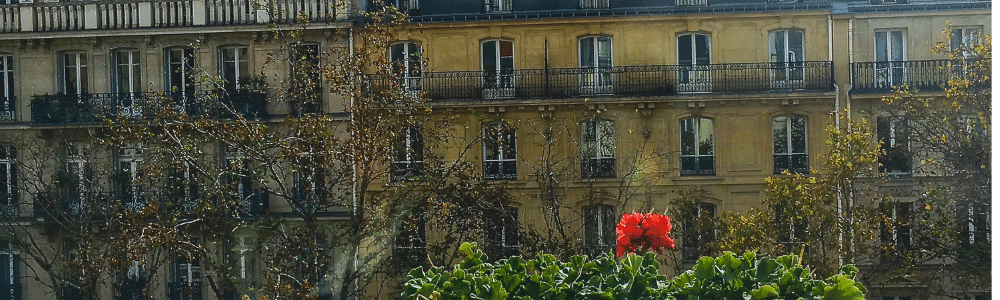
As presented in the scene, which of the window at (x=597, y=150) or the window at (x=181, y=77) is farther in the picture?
the window at (x=181, y=77)

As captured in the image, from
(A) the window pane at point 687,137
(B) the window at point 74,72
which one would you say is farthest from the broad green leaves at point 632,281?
(B) the window at point 74,72

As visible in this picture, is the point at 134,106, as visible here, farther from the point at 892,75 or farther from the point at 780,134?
the point at 892,75

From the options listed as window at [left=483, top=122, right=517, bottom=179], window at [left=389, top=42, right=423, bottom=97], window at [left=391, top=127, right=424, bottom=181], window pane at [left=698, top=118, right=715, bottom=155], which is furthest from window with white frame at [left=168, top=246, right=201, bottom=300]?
window pane at [left=698, top=118, right=715, bottom=155]

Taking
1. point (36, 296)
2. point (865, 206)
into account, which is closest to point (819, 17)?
point (865, 206)

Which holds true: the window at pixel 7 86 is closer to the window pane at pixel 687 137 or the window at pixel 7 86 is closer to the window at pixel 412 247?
the window at pixel 412 247

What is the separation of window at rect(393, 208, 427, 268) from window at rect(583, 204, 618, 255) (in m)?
0.90

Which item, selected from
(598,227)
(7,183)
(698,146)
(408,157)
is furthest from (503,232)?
(7,183)

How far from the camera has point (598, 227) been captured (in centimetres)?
641

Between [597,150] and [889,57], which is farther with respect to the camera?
[597,150]

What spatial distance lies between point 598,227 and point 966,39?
220 cm

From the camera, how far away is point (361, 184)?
20.5 feet

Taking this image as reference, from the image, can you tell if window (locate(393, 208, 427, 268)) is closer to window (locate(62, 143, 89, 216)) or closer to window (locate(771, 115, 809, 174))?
window (locate(62, 143, 89, 216))

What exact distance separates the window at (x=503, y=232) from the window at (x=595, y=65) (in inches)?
31.2

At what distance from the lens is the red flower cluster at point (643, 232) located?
5.08 m
